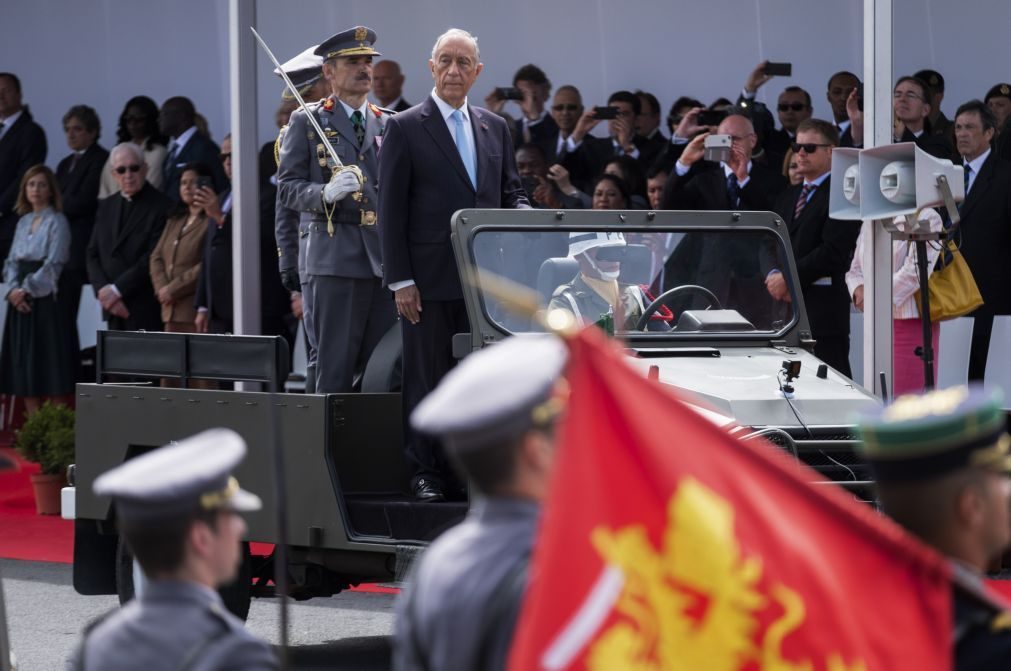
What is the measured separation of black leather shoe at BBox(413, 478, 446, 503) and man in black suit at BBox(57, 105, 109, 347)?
275 inches

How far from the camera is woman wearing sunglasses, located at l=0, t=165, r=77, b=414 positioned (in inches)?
519

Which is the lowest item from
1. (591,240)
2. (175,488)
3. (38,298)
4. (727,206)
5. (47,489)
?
(47,489)

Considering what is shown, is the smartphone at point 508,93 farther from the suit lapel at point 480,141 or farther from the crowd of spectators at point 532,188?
the suit lapel at point 480,141

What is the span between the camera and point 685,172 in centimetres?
988

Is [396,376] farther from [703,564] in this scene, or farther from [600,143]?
[703,564]

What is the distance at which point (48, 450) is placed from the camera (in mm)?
11211

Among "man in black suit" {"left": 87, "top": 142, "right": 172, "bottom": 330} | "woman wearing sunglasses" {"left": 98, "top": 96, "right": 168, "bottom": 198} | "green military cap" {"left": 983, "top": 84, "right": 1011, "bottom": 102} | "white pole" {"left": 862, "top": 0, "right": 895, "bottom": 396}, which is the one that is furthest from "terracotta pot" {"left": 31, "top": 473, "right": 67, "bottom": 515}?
"green military cap" {"left": 983, "top": 84, "right": 1011, "bottom": 102}

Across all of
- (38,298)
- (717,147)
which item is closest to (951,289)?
(717,147)

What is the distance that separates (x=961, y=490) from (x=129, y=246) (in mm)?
10719

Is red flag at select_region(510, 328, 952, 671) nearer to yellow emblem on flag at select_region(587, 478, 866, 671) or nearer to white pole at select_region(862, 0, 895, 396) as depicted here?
yellow emblem on flag at select_region(587, 478, 866, 671)

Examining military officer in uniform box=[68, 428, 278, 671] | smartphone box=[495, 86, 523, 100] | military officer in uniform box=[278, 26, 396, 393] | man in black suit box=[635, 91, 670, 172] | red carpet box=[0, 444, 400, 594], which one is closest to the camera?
military officer in uniform box=[68, 428, 278, 671]

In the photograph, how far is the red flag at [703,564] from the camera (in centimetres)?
255

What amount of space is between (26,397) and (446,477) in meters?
7.08

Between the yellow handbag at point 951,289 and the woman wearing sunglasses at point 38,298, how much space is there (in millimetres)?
7058
